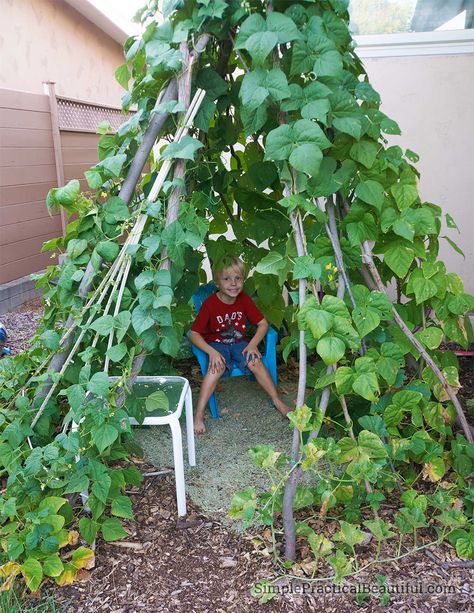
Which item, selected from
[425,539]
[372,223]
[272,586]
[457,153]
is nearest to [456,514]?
[425,539]

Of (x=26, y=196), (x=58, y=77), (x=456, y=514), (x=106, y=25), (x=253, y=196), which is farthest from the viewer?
(x=106, y=25)

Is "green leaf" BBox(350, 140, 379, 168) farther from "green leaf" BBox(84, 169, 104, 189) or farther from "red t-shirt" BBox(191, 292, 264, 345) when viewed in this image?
"red t-shirt" BBox(191, 292, 264, 345)

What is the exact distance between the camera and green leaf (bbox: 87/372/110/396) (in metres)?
1.87

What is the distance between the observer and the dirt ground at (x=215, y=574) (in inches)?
70.9

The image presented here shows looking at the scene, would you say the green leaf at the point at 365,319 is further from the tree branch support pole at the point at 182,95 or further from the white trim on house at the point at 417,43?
the white trim on house at the point at 417,43

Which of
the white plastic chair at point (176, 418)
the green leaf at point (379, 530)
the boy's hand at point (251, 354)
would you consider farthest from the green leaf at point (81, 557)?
the boy's hand at point (251, 354)

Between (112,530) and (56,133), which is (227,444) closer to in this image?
(112,530)

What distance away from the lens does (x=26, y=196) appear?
5.46 m

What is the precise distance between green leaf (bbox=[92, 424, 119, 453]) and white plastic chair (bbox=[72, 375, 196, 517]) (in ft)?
0.62

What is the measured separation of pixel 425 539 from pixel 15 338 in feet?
10.3

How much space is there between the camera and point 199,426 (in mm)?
2846

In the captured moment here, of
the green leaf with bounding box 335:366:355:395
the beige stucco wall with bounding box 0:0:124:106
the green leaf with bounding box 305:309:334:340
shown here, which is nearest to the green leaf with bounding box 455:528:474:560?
the green leaf with bounding box 335:366:355:395

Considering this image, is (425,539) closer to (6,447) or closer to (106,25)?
(6,447)

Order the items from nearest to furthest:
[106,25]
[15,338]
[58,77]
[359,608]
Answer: [359,608] < [15,338] < [58,77] < [106,25]
